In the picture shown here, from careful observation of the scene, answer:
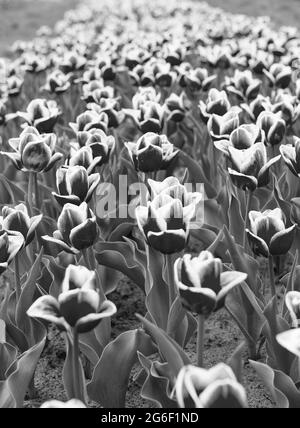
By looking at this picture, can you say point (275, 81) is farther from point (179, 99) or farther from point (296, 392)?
point (296, 392)

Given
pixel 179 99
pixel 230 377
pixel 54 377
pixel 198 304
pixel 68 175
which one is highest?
pixel 179 99

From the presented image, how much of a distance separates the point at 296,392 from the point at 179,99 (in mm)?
2273

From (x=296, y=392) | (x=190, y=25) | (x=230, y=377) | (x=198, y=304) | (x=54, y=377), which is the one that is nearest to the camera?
(x=230, y=377)

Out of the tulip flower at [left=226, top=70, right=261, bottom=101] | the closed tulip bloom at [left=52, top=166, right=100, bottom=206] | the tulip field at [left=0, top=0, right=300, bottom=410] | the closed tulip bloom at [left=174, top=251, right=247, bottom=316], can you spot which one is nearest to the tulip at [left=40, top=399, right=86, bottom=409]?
the tulip field at [left=0, top=0, right=300, bottom=410]

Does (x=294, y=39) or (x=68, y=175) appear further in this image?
(x=294, y=39)

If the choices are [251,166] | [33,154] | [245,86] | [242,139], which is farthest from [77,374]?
[245,86]

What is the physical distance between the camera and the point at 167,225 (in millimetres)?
1960

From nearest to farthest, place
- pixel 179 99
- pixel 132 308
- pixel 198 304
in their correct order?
1. pixel 198 304
2. pixel 132 308
3. pixel 179 99

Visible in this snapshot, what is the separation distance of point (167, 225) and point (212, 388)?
0.73 metres

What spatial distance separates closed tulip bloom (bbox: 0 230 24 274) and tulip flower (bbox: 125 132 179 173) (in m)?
0.83

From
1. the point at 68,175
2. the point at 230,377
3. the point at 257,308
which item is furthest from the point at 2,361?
the point at 230,377

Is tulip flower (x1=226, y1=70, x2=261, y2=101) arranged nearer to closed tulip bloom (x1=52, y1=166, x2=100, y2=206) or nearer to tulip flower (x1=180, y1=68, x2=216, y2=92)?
tulip flower (x1=180, y1=68, x2=216, y2=92)

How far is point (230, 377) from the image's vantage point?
4.46ft

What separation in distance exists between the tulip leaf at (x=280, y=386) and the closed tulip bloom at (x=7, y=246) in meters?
0.79
